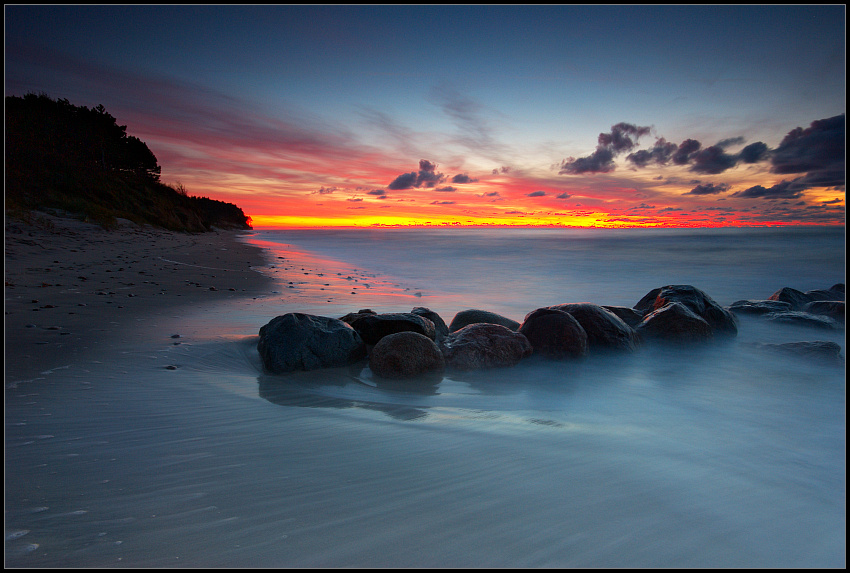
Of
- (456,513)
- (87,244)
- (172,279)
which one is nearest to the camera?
(456,513)

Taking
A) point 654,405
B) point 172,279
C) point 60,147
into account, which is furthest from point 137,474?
point 60,147

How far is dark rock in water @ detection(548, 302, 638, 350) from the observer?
4.71 meters

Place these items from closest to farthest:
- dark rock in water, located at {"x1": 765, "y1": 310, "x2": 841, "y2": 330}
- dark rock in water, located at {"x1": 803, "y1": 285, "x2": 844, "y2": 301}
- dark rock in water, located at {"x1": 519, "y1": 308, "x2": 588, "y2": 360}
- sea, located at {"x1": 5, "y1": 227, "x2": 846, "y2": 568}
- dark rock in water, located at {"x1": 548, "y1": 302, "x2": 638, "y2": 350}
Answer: sea, located at {"x1": 5, "y1": 227, "x2": 846, "y2": 568}, dark rock in water, located at {"x1": 519, "y1": 308, "x2": 588, "y2": 360}, dark rock in water, located at {"x1": 548, "y1": 302, "x2": 638, "y2": 350}, dark rock in water, located at {"x1": 765, "y1": 310, "x2": 841, "y2": 330}, dark rock in water, located at {"x1": 803, "y1": 285, "x2": 844, "y2": 301}

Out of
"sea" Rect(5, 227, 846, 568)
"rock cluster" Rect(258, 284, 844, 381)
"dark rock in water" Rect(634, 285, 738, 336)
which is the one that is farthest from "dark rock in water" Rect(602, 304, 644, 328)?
"sea" Rect(5, 227, 846, 568)

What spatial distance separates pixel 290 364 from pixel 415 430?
157 cm

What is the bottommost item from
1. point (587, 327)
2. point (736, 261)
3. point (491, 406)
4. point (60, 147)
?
point (491, 406)

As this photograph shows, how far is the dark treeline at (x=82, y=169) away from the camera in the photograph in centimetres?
1664

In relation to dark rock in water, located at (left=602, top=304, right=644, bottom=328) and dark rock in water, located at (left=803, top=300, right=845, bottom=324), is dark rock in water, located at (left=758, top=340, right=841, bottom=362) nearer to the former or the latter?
dark rock in water, located at (left=602, top=304, right=644, bottom=328)

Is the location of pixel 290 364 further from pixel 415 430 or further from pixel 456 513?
pixel 456 513

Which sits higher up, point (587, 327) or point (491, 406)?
point (587, 327)

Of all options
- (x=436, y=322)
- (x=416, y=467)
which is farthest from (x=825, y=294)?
(x=416, y=467)

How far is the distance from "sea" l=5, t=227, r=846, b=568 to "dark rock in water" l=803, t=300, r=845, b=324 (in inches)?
141

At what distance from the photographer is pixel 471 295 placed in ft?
32.4

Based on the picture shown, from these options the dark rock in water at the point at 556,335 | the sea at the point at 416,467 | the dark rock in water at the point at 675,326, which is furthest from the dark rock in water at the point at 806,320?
the dark rock in water at the point at 556,335
